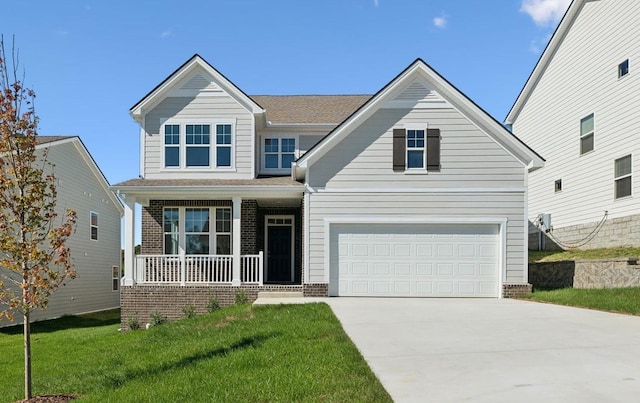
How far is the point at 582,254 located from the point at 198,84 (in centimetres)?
1333

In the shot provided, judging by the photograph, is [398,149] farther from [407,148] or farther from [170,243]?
[170,243]

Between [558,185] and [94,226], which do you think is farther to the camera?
[94,226]

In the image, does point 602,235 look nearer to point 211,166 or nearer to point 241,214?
point 241,214

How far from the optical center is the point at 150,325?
44.3ft

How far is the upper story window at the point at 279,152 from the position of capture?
16.8m

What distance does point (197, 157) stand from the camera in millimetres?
15492

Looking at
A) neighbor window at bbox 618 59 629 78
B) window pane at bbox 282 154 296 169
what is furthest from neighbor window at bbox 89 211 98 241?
neighbor window at bbox 618 59 629 78

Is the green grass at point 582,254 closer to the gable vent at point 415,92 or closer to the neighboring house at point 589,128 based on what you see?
the neighboring house at point 589,128

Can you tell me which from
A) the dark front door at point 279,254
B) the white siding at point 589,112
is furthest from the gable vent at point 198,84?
the white siding at point 589,112

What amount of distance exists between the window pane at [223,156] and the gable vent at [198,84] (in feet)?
6.44

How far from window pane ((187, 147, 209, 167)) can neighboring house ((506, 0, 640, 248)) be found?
1287 cm

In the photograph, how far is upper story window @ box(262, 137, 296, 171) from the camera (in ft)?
55.3

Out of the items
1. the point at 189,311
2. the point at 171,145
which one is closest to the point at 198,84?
the point at 171,145

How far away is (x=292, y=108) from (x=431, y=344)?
13.0 meters
